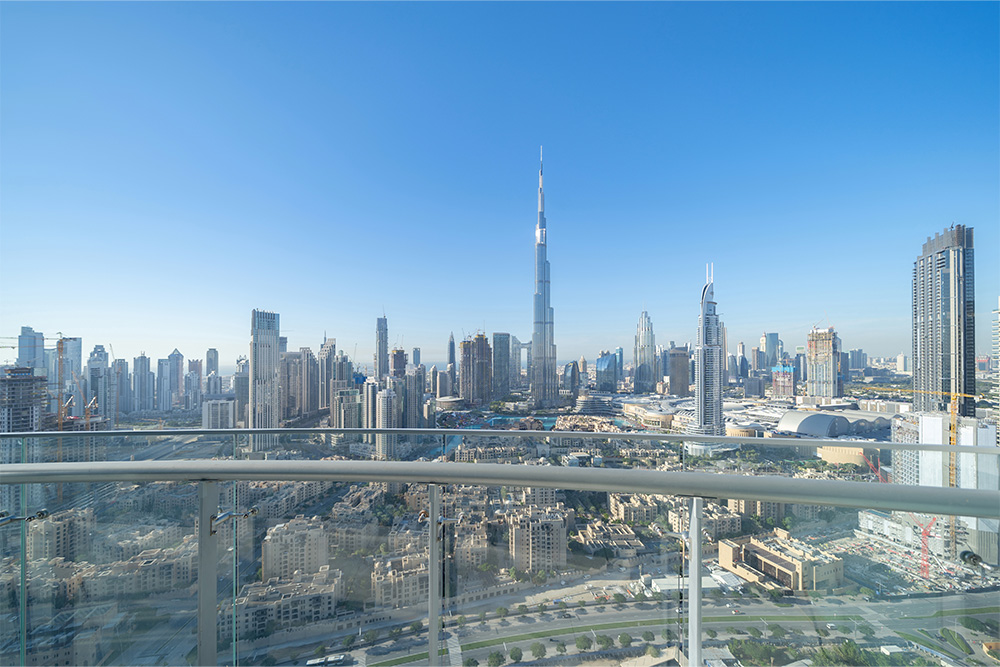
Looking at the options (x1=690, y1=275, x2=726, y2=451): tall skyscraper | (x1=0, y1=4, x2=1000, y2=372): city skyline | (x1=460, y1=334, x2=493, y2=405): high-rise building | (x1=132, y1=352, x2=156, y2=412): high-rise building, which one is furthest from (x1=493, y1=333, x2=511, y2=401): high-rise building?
(x1=132, y1=352, x2=156, y2=412): high-rise building

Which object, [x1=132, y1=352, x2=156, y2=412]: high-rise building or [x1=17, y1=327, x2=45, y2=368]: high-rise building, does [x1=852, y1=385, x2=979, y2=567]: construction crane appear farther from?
[x1=132, y1=352, x2=156, y2=412]: high-rise building

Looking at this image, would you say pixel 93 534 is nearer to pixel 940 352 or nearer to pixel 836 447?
pixel 836 447

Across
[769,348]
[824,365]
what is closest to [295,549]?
[824,365]

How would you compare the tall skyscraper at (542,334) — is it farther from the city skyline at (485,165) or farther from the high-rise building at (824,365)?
the high-rise building at (824,365)

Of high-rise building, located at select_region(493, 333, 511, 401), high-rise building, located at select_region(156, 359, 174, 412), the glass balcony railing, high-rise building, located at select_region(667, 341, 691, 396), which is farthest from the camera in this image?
high-rise building, located at select_region(493, 333, 511, 401)

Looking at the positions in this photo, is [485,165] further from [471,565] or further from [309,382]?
[471,565]

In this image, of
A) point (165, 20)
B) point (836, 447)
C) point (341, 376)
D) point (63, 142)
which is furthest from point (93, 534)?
point (341, 376)

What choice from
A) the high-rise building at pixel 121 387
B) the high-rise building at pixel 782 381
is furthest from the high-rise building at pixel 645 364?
the high-rise building at pixel 121 387
